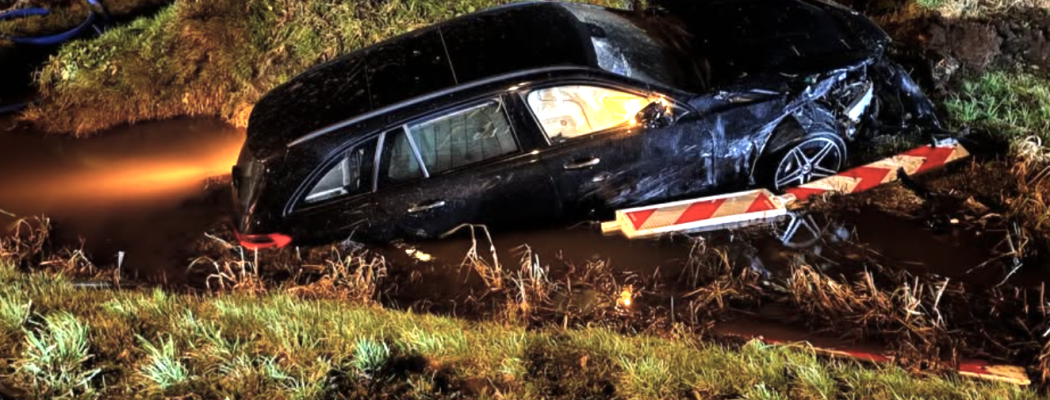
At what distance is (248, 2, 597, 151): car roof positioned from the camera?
5.29 metres

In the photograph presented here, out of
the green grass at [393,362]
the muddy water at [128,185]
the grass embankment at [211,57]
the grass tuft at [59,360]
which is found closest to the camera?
the green grass at [393,362]

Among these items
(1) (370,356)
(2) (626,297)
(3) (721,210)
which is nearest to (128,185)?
(1) (370,356)

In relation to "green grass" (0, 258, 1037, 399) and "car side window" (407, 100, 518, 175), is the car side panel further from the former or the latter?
"green grass" (0, 258, 1037, 399)

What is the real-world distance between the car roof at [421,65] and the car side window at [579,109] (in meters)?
0.19

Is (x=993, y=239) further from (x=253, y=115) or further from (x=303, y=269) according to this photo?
(x=253, y=115)

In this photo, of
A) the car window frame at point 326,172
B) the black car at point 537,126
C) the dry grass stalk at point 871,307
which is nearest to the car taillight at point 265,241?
the black car at point 537,126

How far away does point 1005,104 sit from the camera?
6520 mm

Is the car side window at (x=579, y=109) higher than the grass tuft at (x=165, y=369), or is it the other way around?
the car side window at (x=579, y=109)

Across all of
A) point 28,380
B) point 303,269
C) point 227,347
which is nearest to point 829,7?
point 303,269

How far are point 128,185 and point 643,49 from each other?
450cm

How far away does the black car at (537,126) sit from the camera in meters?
5.23

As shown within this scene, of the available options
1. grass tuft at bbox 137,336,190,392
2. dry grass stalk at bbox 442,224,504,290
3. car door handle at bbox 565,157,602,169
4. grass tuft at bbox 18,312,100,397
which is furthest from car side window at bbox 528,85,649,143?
grass tuft at bbox 18,312,100,397

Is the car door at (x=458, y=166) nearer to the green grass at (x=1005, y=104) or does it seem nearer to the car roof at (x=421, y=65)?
the car roof at (x=421, y=65)

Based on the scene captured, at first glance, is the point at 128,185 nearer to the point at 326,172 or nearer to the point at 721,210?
the point at 326,172
